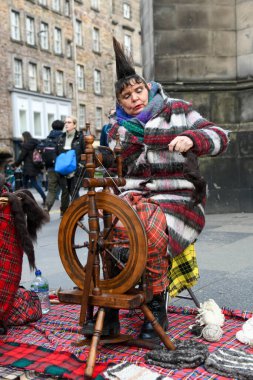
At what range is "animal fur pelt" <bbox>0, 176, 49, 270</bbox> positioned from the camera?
305 cm

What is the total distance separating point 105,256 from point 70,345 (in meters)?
0.60

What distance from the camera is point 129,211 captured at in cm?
254

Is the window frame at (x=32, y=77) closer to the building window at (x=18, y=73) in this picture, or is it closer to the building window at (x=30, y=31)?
the building window at (x=18, y=73)

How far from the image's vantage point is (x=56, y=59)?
112ft

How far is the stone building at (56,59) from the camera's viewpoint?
100 ft

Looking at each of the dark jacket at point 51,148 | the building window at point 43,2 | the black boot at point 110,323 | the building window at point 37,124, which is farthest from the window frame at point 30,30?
the black boot at point 110,323

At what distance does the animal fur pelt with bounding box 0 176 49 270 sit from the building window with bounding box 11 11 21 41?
29402 millimetres

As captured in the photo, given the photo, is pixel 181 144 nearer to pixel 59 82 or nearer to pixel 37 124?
pixel 37 124

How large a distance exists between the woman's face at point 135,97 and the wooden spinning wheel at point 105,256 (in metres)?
0.50

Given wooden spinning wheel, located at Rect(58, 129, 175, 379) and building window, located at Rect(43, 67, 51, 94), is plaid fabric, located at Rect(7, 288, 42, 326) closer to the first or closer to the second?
wooden spinning wheel, located at Rect(58, 129, 175, 379)

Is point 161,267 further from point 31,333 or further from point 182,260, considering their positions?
point 31,333

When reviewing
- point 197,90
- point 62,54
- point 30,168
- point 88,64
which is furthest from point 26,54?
point 197,90

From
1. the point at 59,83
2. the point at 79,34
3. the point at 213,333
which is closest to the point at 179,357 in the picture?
the point at 213,333

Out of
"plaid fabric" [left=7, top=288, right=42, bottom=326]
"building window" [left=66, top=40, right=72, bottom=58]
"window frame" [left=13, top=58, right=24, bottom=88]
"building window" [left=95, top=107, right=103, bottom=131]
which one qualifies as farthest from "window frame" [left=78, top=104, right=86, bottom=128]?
"plaid fabric" [left=7, top=288, right=42, bottom=326]
